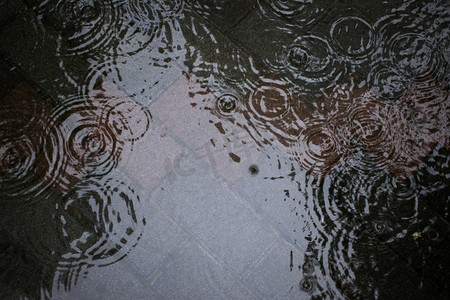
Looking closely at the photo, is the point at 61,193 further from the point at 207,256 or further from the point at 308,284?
the point at 308,284

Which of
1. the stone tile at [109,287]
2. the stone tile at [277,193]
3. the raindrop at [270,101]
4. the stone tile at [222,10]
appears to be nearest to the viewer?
the stone tile at [109,287]

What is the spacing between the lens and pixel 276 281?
6.48ft

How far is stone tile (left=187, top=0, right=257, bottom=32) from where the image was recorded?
233 cm

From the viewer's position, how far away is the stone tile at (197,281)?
1958mm

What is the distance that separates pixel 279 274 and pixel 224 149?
74 centimetres

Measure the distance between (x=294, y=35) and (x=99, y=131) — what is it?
1.31m

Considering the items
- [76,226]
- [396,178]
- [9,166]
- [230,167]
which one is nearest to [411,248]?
[396,178]

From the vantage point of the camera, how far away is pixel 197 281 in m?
1.97

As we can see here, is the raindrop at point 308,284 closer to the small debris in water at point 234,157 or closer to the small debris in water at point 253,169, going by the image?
the small debris in water at point 253,169

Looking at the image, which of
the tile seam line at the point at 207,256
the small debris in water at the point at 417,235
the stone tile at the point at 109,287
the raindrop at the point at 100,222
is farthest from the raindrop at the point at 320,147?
the stone tile at the point at 109,287

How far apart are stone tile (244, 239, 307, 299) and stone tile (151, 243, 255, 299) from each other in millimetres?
73

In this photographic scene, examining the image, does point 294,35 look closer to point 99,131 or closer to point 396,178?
point 396,178

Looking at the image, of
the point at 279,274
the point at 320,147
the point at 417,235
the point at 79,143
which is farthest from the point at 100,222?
the point at 417,235

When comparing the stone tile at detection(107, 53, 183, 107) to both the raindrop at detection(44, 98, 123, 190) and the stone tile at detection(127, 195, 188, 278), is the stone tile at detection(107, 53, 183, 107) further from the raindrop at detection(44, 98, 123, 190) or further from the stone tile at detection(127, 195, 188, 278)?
the stone tile at detection(127, 195, 188, 278)
